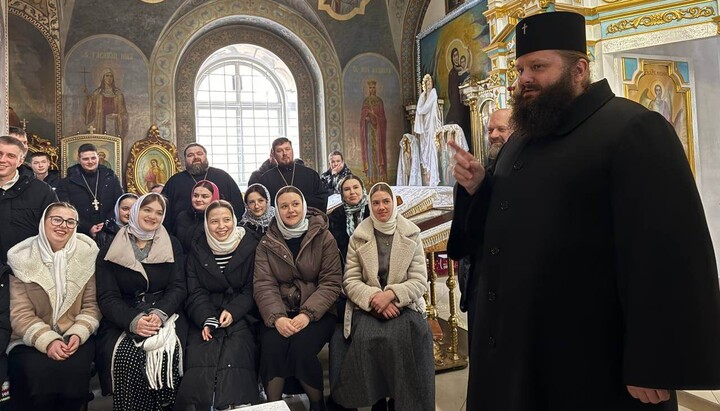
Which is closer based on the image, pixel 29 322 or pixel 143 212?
pixel 29 322

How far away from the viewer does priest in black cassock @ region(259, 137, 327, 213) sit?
5.04 meters

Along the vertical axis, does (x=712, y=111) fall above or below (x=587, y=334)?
above

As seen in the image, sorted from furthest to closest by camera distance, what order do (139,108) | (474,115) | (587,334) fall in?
(139,108), (474,115), (587,334)

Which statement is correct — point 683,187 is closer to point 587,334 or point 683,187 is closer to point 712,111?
point 587,334

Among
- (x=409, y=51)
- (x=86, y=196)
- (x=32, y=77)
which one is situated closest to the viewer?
(x=86, y=196)

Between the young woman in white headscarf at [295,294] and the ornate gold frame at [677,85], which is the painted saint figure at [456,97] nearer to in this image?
the ornate gold frame at [677,85]

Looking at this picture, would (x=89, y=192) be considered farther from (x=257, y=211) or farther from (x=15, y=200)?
(x=257, y=211)

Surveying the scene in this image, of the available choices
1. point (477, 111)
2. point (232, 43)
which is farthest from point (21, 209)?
point (232, 43)

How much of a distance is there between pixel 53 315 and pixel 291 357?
4.71 ft

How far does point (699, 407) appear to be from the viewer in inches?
130

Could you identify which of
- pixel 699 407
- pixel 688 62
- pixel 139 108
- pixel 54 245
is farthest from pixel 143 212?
pixel 139 108

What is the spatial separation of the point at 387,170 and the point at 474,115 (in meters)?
3.41

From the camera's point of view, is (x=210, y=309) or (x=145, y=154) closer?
(x=210, y=309)

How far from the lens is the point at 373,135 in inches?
529
